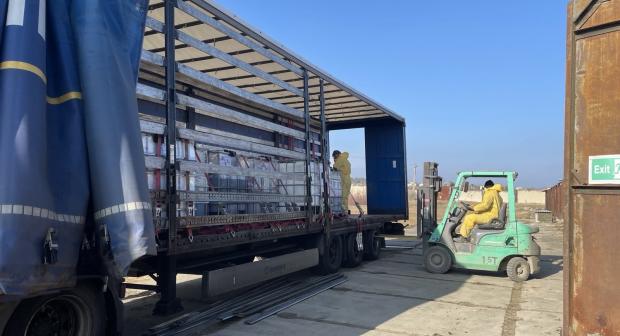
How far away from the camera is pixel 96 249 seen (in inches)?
138

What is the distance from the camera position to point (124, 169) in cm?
338

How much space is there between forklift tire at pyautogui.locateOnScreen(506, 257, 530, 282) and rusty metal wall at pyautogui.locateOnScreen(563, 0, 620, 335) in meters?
6.02

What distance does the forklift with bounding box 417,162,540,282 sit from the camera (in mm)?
8773

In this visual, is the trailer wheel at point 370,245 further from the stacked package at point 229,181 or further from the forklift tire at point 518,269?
the forklift tire at point 518,269

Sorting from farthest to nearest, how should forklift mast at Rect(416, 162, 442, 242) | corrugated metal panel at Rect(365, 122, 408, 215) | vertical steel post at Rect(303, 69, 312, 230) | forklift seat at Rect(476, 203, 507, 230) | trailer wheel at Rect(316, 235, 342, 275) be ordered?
corrugated metal panel at Rect(365, 122, 408, 215) → forklift mast at Rect(416, 162, 442, 242) → forklift seat at Rect(476, 203, 507, 230) → trailer wheel at Rect(316, 235, 342, 275) → vertical steel post at Rect(303, 69, 312, 230)

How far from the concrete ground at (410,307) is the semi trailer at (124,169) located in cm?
78

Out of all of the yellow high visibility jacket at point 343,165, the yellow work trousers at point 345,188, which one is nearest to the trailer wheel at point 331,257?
the yellow work trousers at point 345,188

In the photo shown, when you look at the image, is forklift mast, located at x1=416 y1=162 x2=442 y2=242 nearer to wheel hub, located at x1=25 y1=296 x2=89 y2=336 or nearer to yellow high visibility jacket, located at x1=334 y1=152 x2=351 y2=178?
yellow high visibility jacket, located at x1=334 y1=152 x2=351 y2=178

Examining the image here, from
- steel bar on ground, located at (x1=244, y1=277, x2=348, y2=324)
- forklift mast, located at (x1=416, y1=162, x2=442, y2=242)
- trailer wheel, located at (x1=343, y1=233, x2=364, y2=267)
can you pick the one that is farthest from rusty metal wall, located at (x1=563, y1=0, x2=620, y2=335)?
forklift mast, located at (x1=416, y1=162, x2=442, y2=242)

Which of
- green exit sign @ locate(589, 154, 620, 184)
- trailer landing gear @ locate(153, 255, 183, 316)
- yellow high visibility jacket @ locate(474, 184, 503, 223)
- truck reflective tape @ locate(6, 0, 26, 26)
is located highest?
truck reflective tape @ locate(6, 0, 26, 26)

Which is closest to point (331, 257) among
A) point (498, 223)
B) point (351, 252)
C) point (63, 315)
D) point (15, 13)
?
point (351, 252)

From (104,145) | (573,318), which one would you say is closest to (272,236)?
(104,145)

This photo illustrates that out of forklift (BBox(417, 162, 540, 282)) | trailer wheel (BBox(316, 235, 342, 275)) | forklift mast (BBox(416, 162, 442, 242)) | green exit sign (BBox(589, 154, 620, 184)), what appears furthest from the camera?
forklift mast (BBox(416, 162, 442, 242))

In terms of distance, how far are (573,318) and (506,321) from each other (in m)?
3.05
